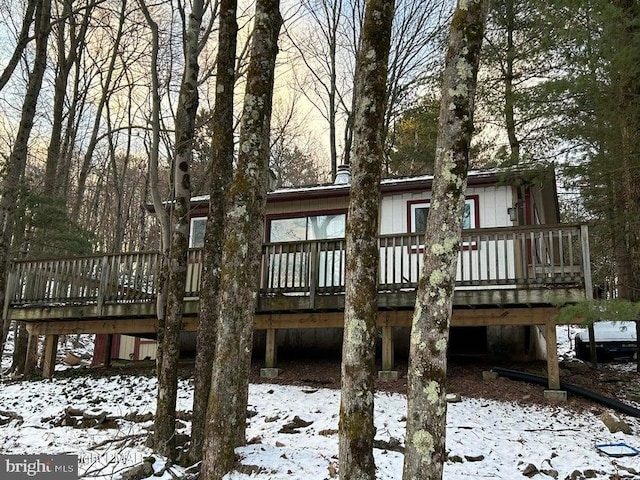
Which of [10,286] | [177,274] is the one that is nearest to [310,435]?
[177,274]

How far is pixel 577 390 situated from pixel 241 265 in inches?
246

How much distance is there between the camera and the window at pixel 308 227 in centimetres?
1219

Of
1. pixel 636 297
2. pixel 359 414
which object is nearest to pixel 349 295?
pixel 359 414

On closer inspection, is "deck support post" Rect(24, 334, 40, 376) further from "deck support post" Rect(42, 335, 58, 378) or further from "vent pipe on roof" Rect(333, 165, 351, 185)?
"vent pipe on roof" Rect(333, 165, 351, 185)

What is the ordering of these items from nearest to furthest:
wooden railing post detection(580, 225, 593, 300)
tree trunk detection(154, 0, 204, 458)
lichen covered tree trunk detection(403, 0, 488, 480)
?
lichen covered tree trunk detection(403, 0, 488, 480)
tree trunk detection(154, 0, 204, 458)
wooden railing post detection(580, 225, 593, 300)

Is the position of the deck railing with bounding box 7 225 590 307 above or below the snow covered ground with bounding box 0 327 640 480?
above

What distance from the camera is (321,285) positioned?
10.5 m

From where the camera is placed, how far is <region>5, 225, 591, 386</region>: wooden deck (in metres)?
8.82

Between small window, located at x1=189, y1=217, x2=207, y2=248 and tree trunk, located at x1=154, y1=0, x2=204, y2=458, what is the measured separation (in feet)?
20.2

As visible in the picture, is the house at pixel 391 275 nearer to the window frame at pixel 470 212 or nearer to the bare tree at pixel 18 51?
the window frame at pixel 470 212

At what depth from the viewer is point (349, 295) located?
4.48m

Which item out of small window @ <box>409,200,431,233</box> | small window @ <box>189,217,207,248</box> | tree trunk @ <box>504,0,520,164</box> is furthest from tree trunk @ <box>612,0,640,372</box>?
small window @ <box>189,217,207,248</box>

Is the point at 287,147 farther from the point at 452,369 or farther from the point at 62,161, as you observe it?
the point at 452,369

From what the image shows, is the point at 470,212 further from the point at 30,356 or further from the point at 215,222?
the point at 30,356
